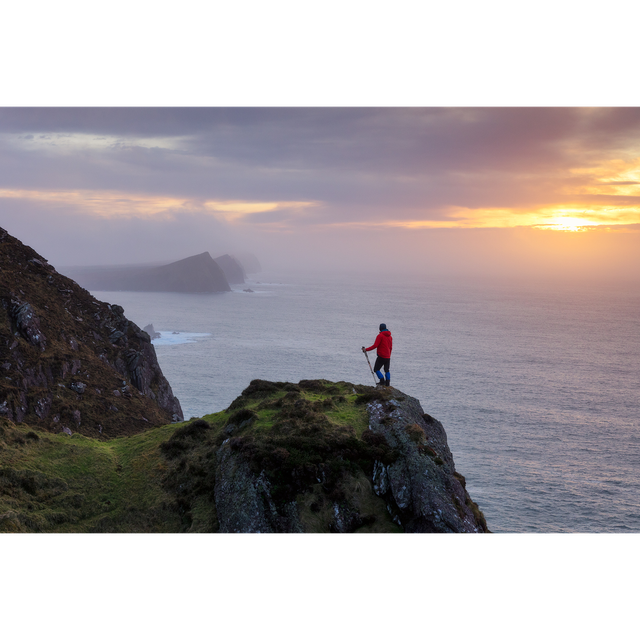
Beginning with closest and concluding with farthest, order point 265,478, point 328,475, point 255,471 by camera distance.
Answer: point 265,478 < point 328,475 < point 255,471

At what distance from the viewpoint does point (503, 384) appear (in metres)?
110

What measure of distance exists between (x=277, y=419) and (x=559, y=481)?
61.8 meters

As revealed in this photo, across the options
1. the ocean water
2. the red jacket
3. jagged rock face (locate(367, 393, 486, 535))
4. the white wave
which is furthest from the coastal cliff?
the white wave

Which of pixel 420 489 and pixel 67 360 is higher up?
pixel 67 360

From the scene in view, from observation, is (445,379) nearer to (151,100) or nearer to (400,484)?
(400,484)

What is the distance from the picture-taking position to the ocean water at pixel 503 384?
6069 cm

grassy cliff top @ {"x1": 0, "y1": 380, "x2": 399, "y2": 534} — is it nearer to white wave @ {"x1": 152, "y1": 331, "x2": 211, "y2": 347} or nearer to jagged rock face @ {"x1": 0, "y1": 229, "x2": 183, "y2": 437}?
jagged rock face @ {"x1": 0, "y1": 229, "x2": 183, "y2": 437}

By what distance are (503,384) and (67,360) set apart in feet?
333

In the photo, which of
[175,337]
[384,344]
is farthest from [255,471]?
[175,337]

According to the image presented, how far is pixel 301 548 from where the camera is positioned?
348 inches

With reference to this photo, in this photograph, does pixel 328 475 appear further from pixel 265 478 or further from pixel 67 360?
pixel 67 360

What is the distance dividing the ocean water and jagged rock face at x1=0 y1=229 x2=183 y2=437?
3827 centimetres

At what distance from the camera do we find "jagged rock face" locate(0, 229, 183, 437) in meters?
31.0

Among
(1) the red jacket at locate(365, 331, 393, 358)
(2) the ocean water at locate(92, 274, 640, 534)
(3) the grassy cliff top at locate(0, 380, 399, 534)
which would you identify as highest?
(1) the red jacket at locate(365, 331, 393, 358)
